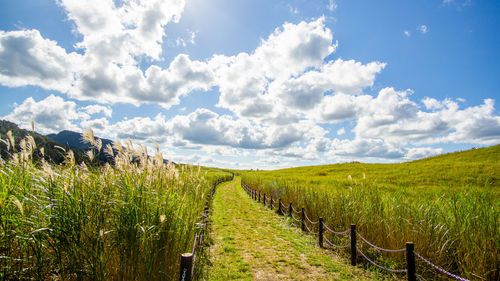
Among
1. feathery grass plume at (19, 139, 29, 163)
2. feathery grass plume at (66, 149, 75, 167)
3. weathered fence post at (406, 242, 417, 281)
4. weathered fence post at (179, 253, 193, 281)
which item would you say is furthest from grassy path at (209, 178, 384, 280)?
feathery grass plume at (19, 139, 29, 163)

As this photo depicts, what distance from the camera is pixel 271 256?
6539 millimetres

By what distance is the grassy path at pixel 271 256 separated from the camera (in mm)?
5367

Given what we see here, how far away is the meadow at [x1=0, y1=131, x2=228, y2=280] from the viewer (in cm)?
256

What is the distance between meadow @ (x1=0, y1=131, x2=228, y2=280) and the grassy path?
2.38 meters

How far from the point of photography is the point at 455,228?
4.84 m

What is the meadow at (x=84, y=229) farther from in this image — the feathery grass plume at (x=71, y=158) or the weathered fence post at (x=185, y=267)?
the weathered fence post at (x=185, y=267)

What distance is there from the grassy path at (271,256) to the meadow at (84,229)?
238 cm

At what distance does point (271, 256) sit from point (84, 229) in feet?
16.8

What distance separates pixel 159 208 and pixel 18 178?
1952 mm

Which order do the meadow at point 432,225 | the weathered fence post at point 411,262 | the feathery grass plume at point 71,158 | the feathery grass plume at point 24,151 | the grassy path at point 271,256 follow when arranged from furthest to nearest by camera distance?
1. the grassy path at point 271,256
2. the weathered fence post at point 411,262
3. the meadow at point 432,225
4. the feathery grass plume at point 24,151
5. the feathery grass plume at point 71,158

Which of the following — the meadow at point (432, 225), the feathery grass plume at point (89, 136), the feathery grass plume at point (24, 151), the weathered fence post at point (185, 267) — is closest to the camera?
the weathered fence post at point (185, 267)

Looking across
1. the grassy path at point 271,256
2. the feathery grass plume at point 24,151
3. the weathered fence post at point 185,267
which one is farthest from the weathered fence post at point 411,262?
the feathery grass plume at point 24,151

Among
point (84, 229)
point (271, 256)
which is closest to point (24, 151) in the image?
point (84, 229)

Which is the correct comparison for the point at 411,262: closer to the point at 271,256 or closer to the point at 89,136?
the point at 271,256
